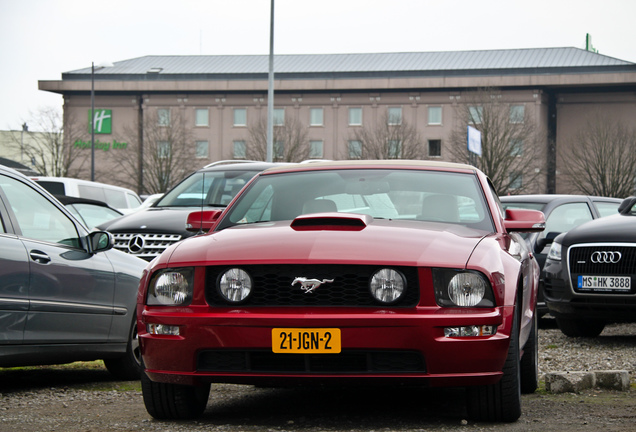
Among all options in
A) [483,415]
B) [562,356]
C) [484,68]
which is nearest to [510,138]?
[484,68]

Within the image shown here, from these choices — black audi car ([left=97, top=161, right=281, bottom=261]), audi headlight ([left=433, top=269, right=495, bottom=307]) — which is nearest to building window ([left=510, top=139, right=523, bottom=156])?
black audi car ([left=97, top=161, right=281, bottom=261])

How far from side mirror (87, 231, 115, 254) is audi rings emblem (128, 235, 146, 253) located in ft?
10.8

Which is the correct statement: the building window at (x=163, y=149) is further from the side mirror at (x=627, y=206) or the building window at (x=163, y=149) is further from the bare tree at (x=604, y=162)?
the side mirror at (x=627, y=206)

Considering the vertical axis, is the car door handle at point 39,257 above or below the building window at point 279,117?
below

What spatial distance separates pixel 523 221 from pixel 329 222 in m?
1.49

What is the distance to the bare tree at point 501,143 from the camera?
66.1m

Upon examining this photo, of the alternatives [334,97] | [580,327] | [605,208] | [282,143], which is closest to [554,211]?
[605,208]

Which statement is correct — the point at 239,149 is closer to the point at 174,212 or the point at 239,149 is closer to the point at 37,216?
the point at 174,212

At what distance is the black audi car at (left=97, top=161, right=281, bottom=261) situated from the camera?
35.9 feet

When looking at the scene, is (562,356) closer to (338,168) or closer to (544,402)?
(544,402)

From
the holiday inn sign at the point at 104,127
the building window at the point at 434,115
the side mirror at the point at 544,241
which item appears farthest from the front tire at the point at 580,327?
the holiday inn sign at the point at 104,127

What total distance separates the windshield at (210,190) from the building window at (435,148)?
70837 millimetres

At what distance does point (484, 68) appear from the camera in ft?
262

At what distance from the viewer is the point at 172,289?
518cm
